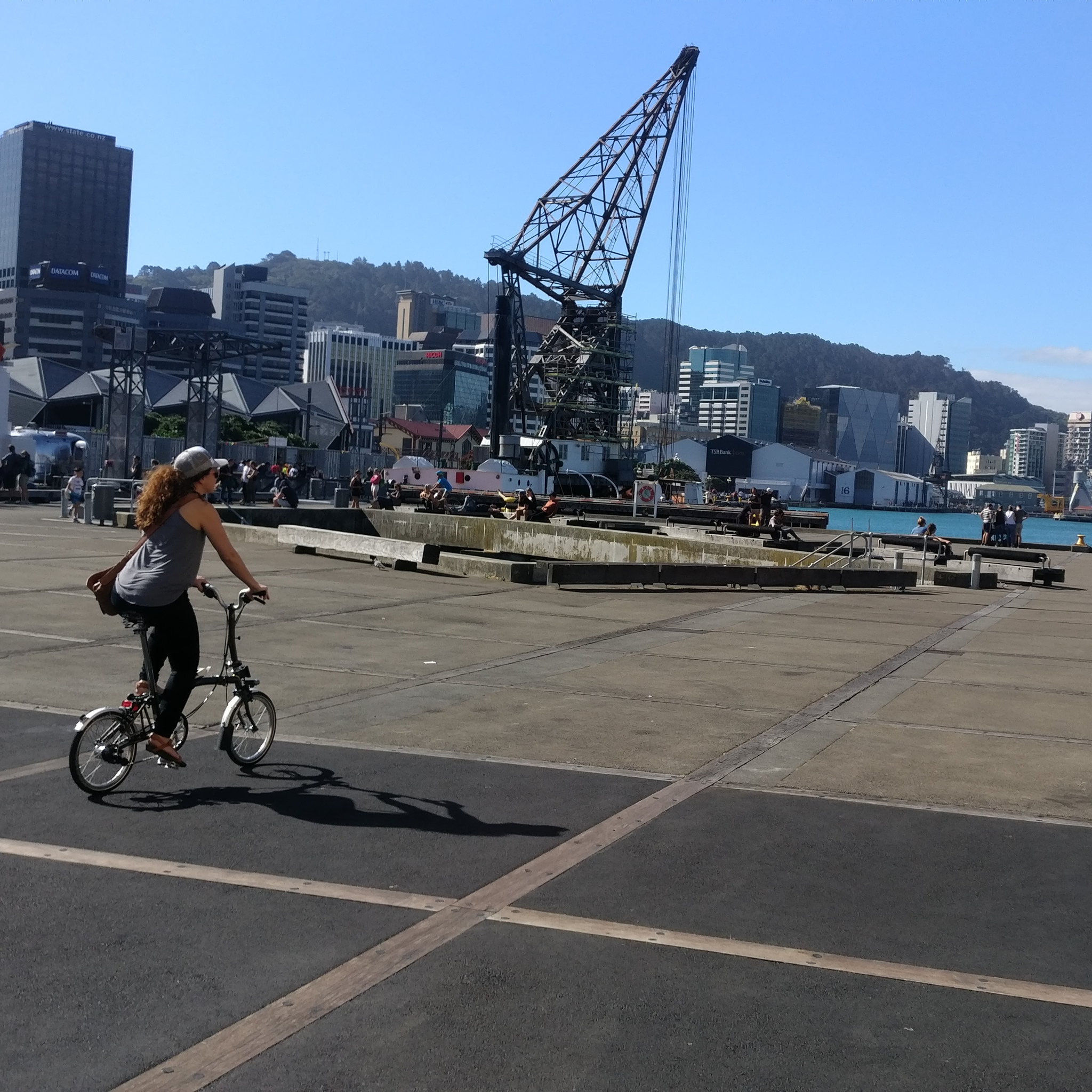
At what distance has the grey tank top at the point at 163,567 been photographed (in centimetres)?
684

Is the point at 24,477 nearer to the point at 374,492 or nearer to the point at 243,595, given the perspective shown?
the point at 374,492

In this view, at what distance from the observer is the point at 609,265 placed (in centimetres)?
9169

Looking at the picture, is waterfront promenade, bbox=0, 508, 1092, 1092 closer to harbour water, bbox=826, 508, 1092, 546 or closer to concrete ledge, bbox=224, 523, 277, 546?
concrete ledge, bbox=224, 523, 277, 546

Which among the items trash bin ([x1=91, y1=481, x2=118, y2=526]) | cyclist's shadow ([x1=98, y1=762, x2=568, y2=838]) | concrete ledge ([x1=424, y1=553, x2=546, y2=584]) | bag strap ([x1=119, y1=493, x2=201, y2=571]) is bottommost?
cyclist's shadow ([x1=98, y1=762, x2=568, y2=838])

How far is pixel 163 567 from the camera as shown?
270 inches

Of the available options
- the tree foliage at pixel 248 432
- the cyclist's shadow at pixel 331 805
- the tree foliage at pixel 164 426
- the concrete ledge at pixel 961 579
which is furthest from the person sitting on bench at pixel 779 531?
the tree foliage at pixel 164 426

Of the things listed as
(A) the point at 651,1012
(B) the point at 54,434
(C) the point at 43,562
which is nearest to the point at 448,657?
(A) the point at 651,1012

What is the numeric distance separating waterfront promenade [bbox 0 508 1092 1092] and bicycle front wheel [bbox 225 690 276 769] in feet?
0.40

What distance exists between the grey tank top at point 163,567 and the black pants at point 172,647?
53mm

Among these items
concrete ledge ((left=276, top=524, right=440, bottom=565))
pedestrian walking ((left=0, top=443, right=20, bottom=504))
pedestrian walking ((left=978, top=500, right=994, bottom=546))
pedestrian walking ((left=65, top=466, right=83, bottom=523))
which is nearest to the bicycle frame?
concrete ledge ((left=276, top=524, right=440, bottom=565))

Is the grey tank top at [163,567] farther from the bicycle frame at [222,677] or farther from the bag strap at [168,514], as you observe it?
the bicycle frame at [222,677]

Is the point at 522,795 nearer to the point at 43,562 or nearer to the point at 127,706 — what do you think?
the point at 127,706

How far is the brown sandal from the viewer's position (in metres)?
6.89

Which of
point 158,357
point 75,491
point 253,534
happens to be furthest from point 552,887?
point 158,357
